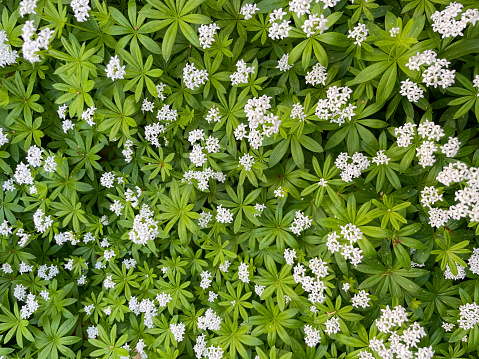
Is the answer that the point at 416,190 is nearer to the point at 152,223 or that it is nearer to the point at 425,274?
the point at 425,274

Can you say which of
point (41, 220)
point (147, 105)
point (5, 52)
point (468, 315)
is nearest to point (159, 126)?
point (147, 105)

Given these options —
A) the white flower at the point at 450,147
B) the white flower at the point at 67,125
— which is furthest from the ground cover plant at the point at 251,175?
the white flower at the point at 67,125

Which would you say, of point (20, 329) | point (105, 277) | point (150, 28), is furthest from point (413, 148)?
point (20, 329)

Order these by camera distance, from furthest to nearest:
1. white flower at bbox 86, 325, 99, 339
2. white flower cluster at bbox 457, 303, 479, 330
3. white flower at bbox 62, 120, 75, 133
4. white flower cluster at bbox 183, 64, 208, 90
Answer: white flower at bbox 86, 325, 99, 339 → white flower at bbox 62, 120, 75, 133 → white flower cluster at bbox 183, 64, 208, 90 → white flower cluster at bbox 457, 303, 479, 330

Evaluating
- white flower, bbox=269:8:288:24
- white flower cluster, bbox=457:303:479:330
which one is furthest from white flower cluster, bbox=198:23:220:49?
white flower cluster, bbox=457:303:479:330

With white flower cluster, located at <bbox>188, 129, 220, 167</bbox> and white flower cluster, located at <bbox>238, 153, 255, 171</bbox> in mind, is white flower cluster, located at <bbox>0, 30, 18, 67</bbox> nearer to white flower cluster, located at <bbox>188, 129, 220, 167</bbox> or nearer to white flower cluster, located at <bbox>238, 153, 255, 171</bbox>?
white flower cluster, located at <bbox>188, 129, 220, 167</bbox>

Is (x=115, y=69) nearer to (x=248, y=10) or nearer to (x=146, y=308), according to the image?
(x=248, y=10)
